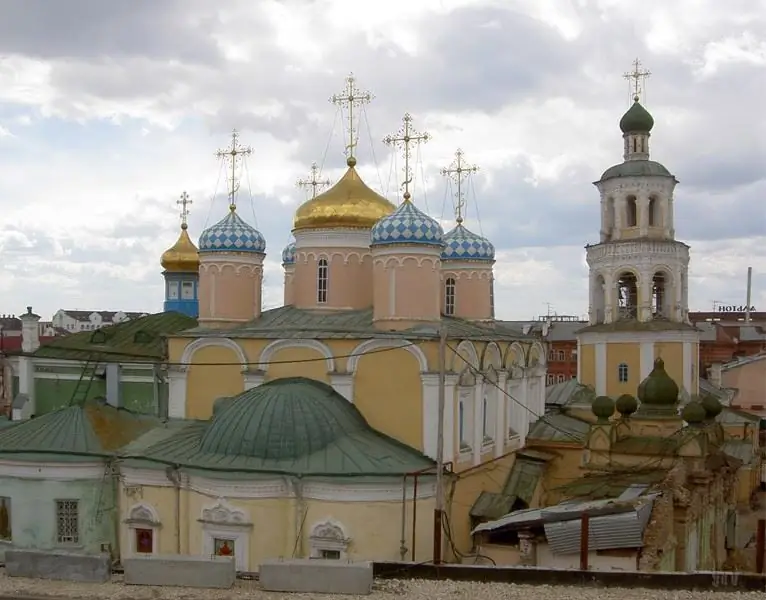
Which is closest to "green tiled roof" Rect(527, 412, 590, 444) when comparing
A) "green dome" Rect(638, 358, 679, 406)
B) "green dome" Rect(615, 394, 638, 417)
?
"green dome" Rect(615, 394, 638, 417)

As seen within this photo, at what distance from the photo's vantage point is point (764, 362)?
132ft

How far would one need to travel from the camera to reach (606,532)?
1288 centimetres

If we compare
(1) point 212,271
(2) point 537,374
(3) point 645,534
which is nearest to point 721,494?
(3) point 645,534

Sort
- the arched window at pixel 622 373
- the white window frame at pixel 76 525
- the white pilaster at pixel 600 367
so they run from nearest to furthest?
1. the white window frame at pixel 76 525
2. the arched window at pixel 622 373
3. the white pilaster at pixel 600 367

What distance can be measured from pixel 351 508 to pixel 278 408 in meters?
2.21

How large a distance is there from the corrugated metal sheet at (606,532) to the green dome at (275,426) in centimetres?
469

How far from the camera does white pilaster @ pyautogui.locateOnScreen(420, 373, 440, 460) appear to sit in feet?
56.3

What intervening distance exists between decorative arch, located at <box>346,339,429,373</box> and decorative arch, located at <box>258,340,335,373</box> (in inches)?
15.3

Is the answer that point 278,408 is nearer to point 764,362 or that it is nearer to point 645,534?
point 645,534

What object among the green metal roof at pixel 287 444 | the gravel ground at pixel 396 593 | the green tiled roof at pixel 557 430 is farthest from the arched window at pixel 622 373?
the gravel ground at pixel 396 593

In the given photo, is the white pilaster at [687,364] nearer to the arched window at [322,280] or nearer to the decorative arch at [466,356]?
the decorative arch at [466,356]

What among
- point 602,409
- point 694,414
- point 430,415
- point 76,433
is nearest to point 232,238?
point 76,433

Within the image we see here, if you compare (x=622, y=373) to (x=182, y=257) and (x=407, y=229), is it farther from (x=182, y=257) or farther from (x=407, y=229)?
(x=182, y=257)

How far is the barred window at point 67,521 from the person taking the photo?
16.9 m
